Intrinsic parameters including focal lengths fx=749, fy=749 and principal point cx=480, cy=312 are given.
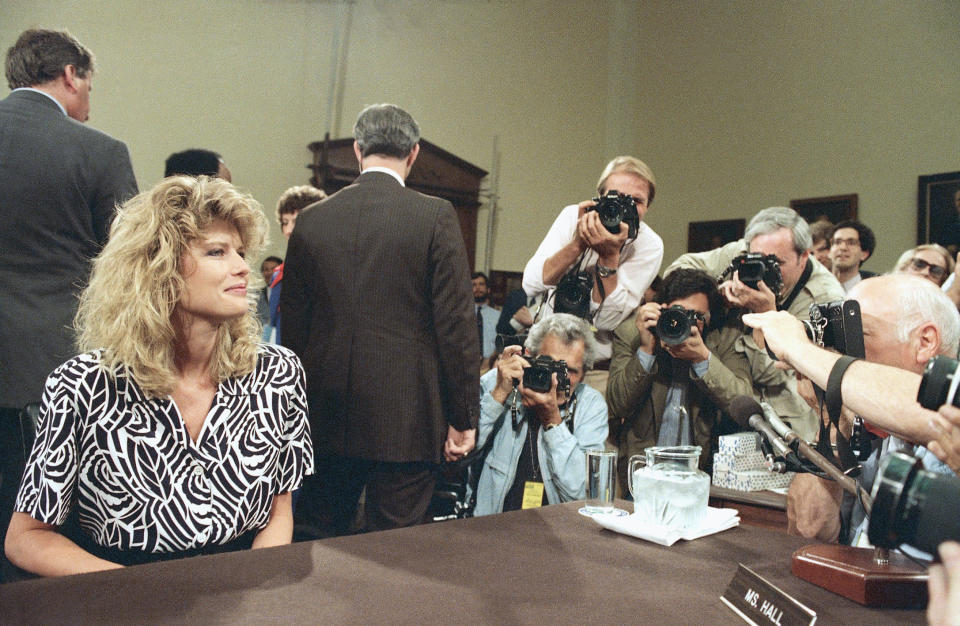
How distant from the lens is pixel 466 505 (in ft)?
7.95

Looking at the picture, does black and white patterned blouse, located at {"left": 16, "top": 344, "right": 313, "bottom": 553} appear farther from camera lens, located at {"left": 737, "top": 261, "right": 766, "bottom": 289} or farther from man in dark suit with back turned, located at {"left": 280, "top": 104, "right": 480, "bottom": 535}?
camera lens, located at {"left": 737, "top": 261, "right": 766, "bottom": 289}

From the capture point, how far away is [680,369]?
8.09 feet

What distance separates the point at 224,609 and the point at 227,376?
0.66 m

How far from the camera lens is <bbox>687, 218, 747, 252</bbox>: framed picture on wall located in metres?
6.07

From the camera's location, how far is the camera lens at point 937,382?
2.55 feet

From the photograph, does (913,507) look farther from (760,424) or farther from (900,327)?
(900,327)

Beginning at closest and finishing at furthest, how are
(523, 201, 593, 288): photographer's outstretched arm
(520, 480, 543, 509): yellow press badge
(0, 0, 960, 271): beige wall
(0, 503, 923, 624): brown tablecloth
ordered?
(0, 503, 923, 624): brown tablecloth, (520, 480, 543, 509): yellow press badge, (523, 201, 593, 288): photographer's outstretched arm, (0, 0, 960, 271): beige wall

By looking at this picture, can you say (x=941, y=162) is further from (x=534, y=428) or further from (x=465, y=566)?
(x=465, y=566)

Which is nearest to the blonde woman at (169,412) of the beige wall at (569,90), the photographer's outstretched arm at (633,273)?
the photographer's outstretched arm at (633,273)

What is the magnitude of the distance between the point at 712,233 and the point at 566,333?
4181 millimetres

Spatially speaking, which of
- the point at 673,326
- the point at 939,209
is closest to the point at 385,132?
the point at 673,326

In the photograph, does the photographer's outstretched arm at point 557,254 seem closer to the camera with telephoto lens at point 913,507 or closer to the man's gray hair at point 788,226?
the man's gray hair at point 788,226

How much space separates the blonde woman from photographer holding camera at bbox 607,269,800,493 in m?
1.25

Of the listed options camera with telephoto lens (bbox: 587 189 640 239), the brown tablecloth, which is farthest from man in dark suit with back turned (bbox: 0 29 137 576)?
camera with telephoto lens (bbox: 587 189 640 239)
